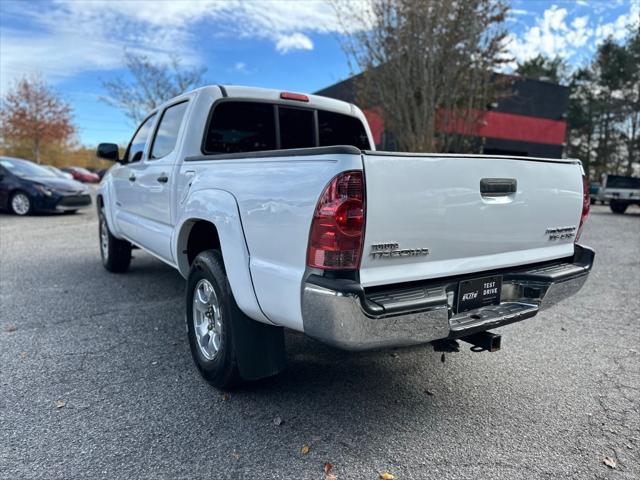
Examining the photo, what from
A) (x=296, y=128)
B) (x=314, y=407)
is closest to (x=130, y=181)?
(x=296, y=128)

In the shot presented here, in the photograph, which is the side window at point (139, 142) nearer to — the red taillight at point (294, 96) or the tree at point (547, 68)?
the red taillight at point (294, 96)

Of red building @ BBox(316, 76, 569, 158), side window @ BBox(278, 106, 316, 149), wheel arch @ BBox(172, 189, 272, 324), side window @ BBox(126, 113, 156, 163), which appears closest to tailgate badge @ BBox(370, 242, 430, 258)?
wheel arch @ BBox(172, 189, 272, 324)

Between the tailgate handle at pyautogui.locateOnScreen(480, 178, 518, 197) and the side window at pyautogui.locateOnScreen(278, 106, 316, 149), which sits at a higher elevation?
the side window at pyautogui.locateOnScreen(278, 106, 316, 149)

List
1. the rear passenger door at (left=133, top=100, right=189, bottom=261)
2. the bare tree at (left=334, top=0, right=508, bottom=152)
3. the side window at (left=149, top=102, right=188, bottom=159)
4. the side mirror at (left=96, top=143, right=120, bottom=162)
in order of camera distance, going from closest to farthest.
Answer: the rear passenger door at (left=133, top=100, right=189, bottom=261) < the side window at (left=149, top=102, right=188, bottom=159) < the side mirror at (left=96, top=143, right=120, bottom=162) < the bare tree at (left=334, top=0, right=508, bottom=152)

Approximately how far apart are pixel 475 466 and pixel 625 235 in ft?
38.3

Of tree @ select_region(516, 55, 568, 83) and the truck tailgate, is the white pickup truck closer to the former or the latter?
the truck tailgate

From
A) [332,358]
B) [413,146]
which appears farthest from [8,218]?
[332,358]

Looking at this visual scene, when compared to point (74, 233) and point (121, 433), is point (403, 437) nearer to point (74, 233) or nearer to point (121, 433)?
point (121, 433)

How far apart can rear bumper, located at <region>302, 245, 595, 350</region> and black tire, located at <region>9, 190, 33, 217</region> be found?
13051 millimetres

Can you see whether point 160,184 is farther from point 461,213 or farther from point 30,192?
point 30,192

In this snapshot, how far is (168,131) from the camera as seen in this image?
173 inches

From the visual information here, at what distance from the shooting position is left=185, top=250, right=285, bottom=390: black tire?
2.79 metres

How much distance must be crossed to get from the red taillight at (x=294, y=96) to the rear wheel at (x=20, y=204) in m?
11.3

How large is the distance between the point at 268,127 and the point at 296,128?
0.30 meters
